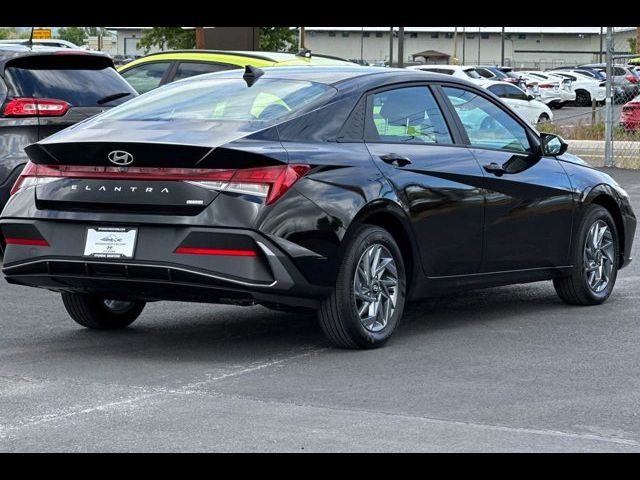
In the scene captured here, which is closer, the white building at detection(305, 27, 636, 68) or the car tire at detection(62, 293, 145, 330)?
the car tire at detection(62, 293, 145, 330)

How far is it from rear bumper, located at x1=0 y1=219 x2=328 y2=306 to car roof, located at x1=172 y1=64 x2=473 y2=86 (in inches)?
53.5

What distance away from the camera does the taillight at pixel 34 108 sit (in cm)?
1174

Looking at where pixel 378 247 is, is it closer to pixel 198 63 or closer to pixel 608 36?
pixel 198 63

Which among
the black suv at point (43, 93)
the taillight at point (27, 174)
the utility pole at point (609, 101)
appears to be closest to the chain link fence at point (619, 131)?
the utility pole at point (609, 101)

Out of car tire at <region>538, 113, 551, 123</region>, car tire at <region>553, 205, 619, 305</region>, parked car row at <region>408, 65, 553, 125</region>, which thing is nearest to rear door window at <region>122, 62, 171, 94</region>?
car tire at <region>553, 205, 619, 305</region>

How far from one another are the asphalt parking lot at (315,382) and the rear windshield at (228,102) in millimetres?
1241

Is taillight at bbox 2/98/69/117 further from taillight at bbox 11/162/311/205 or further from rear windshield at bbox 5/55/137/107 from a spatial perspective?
taillight at bbox 11/162/311/205

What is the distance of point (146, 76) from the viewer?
16031 millimetres

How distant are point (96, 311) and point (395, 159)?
194 cm

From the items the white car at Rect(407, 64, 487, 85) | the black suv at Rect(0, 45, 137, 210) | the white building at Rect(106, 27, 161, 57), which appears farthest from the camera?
the white building at Rect(106, 27, 161, 57)

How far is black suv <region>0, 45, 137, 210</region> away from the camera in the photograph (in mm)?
11672

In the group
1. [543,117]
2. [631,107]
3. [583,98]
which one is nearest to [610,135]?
[631,107]

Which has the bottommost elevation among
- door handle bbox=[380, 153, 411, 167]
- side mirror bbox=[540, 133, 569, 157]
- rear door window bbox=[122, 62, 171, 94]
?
door handle bbox=[380, 153, 411, 167]
